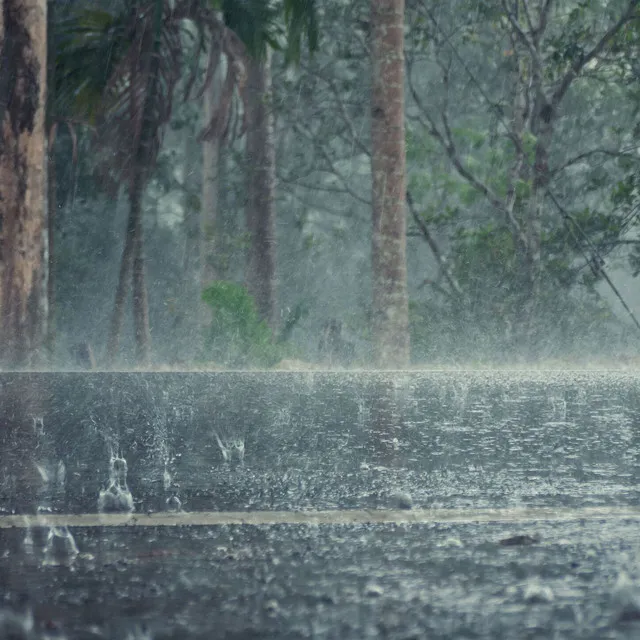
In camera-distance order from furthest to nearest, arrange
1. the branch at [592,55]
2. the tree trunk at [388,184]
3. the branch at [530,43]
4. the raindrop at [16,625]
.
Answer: the branch at [530,43] → the branch at [592,55] → the tree trunk at [388,184] → the raindrop at [16,625]

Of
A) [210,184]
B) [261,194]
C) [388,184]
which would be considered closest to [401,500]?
[388,184]

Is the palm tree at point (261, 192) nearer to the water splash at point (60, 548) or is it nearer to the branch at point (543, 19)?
the branch at point (543, 19)

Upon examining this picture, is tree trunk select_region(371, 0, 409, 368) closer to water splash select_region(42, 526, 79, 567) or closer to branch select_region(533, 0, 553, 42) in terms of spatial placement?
branch select_region(533, 0, 553, 42)

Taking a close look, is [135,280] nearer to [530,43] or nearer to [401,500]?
[530,43]

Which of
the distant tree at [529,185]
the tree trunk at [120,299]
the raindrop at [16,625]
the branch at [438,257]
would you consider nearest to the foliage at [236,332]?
the tree trunk at [120,299]

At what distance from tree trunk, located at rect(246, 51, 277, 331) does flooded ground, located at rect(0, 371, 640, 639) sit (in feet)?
51.5

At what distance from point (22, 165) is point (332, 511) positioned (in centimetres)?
1239

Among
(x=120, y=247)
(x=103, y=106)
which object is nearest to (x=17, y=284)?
(x=103, y=106)

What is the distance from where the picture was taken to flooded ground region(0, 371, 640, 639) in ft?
6.40

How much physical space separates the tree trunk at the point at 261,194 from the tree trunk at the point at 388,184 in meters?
6.96

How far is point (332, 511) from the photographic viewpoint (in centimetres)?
311

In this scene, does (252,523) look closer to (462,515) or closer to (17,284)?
(462,515)

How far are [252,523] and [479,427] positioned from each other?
8.15 ft

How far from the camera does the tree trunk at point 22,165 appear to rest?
14602mm
